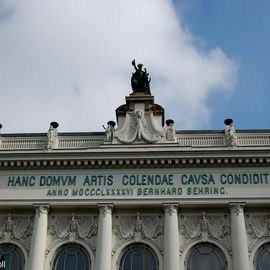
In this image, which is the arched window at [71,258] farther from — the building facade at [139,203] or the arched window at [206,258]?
the arched window at [206,258]

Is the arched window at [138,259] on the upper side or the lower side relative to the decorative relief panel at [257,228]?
lower

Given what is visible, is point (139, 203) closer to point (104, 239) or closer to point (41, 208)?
point (104, 239)

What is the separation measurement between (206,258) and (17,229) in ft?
29.5

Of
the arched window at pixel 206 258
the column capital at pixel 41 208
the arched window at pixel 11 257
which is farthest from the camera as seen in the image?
the column capital at pixel 41 208

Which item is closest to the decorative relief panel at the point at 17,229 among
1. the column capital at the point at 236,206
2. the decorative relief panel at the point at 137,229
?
the decorative relief panel at the point at 137,229

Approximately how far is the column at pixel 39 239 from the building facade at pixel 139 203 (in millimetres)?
47

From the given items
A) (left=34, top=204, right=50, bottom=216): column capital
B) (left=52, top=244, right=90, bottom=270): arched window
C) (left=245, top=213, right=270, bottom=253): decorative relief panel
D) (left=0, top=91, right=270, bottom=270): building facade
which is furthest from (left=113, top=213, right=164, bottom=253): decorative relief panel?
(left=245, top=213, right=270, bottom=253): decorative relief panel

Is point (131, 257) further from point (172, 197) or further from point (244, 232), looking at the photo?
point (244, 232)

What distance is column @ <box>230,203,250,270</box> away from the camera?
88.7 feet

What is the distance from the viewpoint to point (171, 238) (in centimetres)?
2781

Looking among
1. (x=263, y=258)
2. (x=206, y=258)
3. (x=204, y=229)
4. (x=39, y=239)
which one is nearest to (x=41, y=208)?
(x=39, y=239)

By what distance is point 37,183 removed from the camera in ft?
96.9

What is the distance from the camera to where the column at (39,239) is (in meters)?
27.5

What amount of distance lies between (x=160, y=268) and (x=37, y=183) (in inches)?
283
